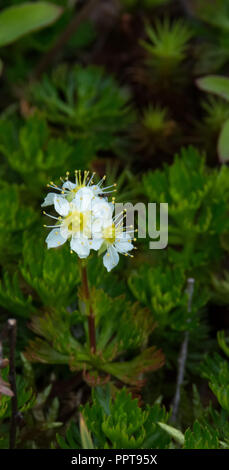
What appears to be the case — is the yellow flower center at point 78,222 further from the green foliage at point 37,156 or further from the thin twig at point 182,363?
the green foliage at point 37,156

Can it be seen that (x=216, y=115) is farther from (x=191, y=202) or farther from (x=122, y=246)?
(x=122, y=246)

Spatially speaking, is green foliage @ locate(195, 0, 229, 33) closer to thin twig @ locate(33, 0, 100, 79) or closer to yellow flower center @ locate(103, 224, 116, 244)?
thin twig @ locate(33, 0, 100, 79)

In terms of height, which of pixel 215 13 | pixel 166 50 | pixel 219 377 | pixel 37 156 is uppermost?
pixel 215 13

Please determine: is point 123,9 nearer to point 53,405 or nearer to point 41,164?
point 41,164

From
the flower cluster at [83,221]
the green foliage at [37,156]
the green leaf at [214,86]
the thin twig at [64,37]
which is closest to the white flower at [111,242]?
the flower cluster at [83,221]

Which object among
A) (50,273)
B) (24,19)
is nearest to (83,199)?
(50,273)
